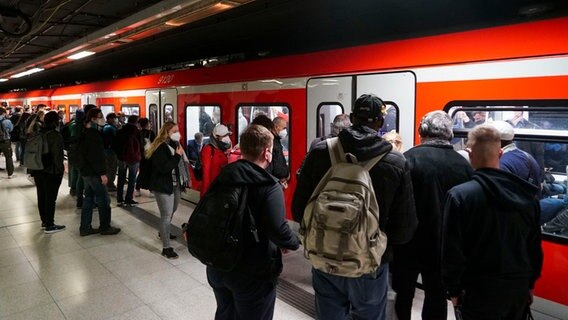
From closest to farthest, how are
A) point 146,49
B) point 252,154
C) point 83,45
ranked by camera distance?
point 252,154
point 83,45
point 146,49

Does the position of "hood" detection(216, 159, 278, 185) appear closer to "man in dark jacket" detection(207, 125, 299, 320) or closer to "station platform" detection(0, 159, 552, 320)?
"man in dark jacket" detection(207, 125, 299, 320)

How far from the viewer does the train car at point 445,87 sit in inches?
112

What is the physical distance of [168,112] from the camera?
7.59m

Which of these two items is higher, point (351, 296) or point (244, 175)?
point (244, 175)

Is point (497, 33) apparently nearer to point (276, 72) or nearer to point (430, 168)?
point (430, 168)

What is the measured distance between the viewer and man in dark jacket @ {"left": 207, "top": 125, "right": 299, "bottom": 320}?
210cm

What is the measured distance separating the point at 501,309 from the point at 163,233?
3580 millimetres

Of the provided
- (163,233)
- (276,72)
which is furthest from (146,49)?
(163,233)

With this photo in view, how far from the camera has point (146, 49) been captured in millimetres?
9758

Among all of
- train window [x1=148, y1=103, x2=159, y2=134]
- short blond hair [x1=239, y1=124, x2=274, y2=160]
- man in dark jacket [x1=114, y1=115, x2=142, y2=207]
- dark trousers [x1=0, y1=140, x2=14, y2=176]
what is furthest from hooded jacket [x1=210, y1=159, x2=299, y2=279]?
dark trousers [x1=0, y1=140, x2=14, y2=176]

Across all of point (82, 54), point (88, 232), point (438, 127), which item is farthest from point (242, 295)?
point (82, 54)

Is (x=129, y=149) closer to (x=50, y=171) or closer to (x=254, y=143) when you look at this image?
(x=50, y=171)

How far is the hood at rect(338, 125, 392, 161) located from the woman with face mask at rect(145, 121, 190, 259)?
8.99ft

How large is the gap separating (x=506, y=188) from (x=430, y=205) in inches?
23.6
